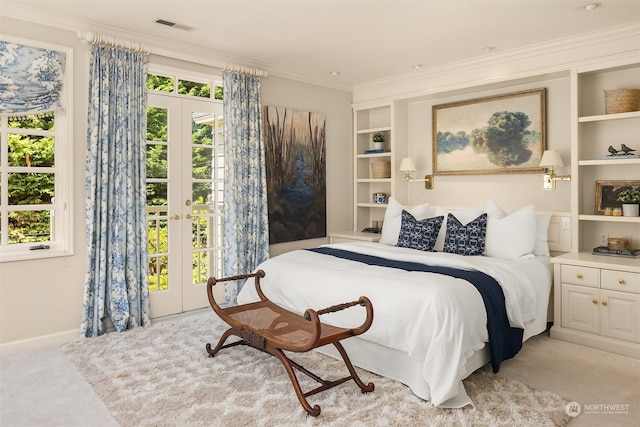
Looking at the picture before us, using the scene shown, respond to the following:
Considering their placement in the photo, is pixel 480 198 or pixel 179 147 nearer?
pixel 179 147

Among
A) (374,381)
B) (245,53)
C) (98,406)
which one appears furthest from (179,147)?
(374,381)

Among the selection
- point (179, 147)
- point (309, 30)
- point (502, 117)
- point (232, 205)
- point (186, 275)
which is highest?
point (309, 30)

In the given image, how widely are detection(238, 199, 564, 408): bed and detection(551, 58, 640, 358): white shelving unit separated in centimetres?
24

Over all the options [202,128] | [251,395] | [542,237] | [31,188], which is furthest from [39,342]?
[542,237]

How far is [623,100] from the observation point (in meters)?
3.83

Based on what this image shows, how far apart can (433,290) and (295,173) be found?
2935mm

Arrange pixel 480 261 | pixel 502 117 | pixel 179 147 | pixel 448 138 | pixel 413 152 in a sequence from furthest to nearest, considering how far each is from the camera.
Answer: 1. pixel 413 152
2. pixel 448 138
3. pixel 502 117
4. pixel 179 147
5. pixel 480 261

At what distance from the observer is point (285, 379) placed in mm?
2934

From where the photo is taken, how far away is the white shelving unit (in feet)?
11.2

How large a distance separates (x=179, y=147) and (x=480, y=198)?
10.6ft

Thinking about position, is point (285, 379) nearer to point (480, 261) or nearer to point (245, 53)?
point (480, 261)

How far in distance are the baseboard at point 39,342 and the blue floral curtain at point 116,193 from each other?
0.12 meters

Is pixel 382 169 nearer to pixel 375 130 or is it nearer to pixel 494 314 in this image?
pixel 375 130

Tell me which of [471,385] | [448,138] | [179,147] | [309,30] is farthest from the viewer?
[448,138]
